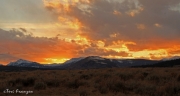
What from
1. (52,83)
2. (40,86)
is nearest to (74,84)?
(52,83)

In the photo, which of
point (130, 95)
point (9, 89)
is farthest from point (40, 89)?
point (130, 95)

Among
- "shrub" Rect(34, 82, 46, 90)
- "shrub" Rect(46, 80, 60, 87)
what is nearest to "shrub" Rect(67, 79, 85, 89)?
"shrub" Rect(46, 80, 60, 87)

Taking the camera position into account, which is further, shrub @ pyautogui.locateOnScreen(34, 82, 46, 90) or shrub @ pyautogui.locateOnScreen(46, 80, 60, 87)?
shrub @ pyautogui.locateOnScreen(46, 80, 60, 87)

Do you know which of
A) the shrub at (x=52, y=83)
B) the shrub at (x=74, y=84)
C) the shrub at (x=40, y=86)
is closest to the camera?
the shrub at (x=40, y=86)

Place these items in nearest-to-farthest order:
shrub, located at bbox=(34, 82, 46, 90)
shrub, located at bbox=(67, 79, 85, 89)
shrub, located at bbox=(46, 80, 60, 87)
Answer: shrub, located at bbox=(34, 82, 46, 90) → shrub, located at bbox=(67, 79, 85, 89) → shrub, located at bbox=(46, 80, 60, 87)

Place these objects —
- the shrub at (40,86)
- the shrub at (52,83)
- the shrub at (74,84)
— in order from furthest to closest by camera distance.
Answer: the shrub at (52,83)
the shrub at (74,84)
the shrub at (40,86)

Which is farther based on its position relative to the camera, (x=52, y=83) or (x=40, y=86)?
(x=52, y=83)

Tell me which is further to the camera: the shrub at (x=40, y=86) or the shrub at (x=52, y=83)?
the shrub at (x=52, y=83)

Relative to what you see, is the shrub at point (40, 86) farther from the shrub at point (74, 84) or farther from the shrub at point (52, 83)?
the shrub at point (74, 84)

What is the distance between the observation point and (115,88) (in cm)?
1784

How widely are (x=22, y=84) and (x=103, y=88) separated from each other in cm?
764

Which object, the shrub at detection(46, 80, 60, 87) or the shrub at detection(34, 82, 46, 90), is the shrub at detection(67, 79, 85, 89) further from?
the shrub at detection(34, 82, 46, 90)

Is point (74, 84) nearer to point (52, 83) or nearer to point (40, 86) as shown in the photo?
point (52, 83)

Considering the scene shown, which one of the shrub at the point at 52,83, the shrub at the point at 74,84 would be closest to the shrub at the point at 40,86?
the shrub at the point at 52,83
